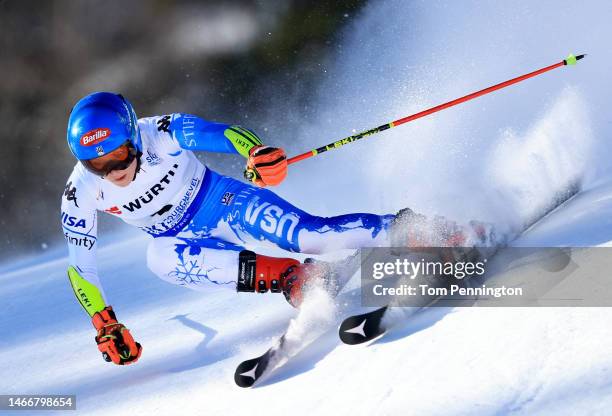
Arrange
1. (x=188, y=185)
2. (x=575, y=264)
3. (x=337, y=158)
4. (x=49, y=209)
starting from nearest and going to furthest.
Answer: (x=575, y=264) < (x=188, y=185) < (x=337, y=158) < (x=49, y=209)

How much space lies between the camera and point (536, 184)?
308 centimetres

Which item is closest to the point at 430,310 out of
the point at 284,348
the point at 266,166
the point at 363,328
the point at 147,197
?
the point at 363,328

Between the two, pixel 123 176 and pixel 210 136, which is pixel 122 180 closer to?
pixel 123 176

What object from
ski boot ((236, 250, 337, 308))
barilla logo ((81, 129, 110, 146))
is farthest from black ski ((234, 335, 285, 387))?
barilla logo ((81, 129, 110, 146))

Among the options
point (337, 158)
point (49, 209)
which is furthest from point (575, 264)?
point (49, 209)

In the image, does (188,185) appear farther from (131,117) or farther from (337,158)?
(337,158)

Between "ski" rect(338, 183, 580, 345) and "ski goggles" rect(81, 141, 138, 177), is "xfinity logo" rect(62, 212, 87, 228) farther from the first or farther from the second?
"ski" rect(338, 183, 580, 345)

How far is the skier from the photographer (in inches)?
97.5

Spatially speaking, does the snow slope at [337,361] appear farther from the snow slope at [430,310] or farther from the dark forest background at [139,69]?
the dark forest background at [139,69]

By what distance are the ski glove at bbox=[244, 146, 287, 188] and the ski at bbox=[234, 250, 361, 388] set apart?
1.45 feet

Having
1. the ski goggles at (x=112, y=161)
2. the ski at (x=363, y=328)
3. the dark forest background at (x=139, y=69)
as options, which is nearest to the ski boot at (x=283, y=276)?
the ski at (x=363, y=328)

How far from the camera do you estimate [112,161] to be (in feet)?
8.27

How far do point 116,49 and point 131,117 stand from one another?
17.9 feet

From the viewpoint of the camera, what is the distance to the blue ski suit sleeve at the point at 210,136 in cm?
258
